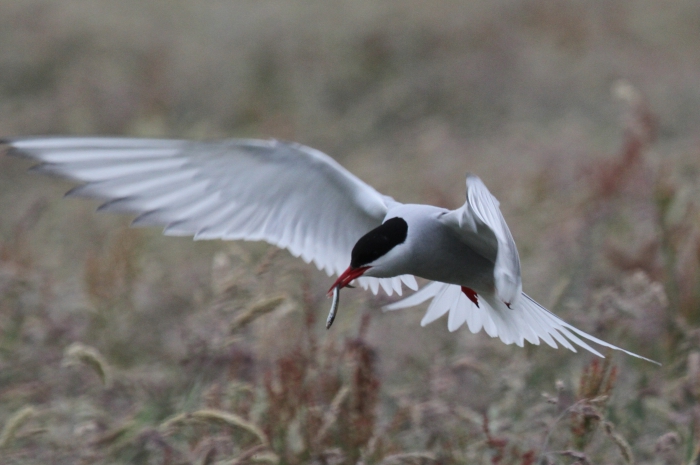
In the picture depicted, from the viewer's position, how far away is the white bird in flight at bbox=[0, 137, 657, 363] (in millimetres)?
2123

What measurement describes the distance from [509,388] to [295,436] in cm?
76

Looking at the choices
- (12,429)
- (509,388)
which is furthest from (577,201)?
(12,429)

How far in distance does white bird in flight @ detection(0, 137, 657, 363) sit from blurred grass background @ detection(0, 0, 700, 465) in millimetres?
170

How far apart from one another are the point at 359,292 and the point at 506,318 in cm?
71

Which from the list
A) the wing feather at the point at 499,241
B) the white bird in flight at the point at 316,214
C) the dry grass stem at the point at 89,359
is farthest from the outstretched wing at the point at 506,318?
the dry grass stem at the point at 89,359

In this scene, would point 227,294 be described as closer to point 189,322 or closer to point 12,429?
point 189,322

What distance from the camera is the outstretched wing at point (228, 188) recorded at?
215 centimetres

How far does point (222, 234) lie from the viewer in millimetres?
2510

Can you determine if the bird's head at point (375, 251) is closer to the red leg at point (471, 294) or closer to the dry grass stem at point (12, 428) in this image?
the red leg at point (471, 294)

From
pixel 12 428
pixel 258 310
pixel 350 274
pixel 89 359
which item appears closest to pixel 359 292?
pixel 258 310

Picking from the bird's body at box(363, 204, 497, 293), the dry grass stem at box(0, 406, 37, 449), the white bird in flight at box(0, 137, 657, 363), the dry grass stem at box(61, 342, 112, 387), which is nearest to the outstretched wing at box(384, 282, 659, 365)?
the white bird in flight at box(0, 137, 657, 363)

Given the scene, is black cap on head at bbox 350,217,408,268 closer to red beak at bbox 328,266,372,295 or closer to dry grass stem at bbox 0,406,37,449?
red beak at bbox 328,266,372,295

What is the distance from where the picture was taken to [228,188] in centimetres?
254

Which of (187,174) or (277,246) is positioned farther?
(277,246)
